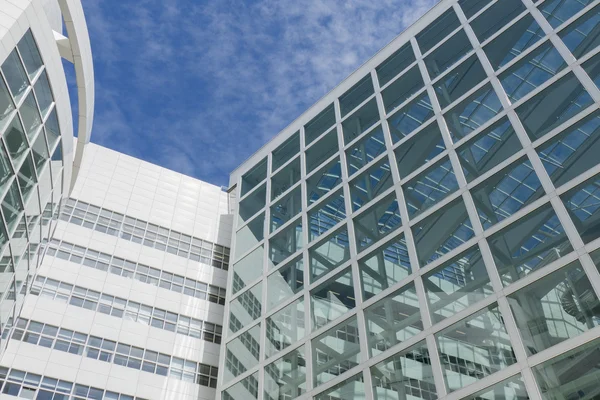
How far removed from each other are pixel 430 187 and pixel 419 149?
3358 millimetres

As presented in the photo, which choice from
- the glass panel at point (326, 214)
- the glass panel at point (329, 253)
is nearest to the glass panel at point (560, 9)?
the glass panel at point (326, 214)

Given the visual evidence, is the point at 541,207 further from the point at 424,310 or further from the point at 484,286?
the point at 424,310

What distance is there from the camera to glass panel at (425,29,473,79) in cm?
3741

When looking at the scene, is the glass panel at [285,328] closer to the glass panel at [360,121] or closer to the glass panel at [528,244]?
the glass panel at [528,244]

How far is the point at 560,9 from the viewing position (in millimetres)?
32250

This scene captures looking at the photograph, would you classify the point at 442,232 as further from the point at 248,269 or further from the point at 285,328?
the point at 248,269

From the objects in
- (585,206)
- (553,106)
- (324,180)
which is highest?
(324,180)

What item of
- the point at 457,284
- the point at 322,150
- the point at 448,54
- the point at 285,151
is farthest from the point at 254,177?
the point at 457,284

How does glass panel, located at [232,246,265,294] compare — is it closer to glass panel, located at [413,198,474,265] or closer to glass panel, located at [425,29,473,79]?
glass panel, located at [413,198,474,265]

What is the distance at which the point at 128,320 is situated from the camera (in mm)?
40469

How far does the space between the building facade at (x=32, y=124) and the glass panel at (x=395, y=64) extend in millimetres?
18916

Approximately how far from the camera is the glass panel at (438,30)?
39.5 m

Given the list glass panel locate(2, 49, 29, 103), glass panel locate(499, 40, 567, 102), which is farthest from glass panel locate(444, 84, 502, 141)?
glass panel locate(2, 49, 29, 103)

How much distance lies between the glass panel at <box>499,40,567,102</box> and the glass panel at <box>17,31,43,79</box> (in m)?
21.6
